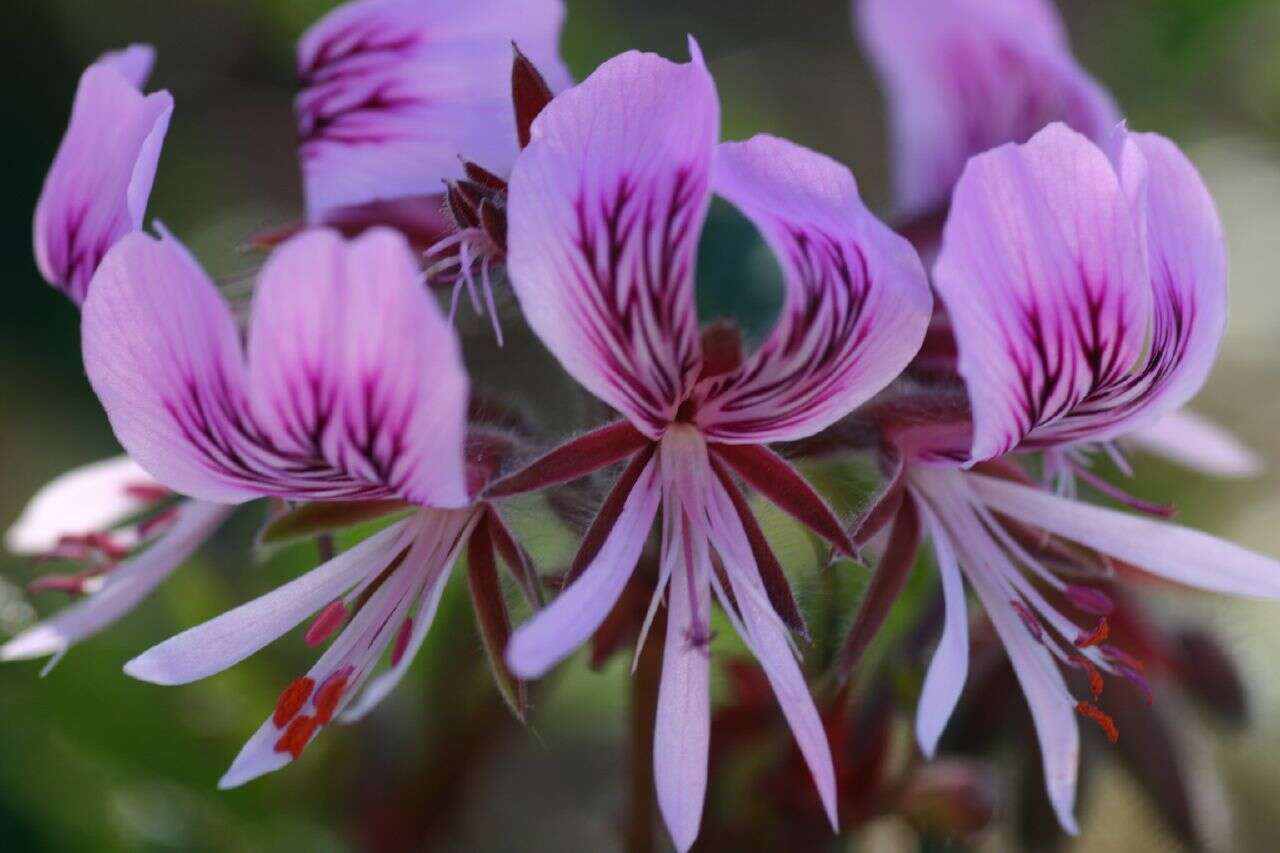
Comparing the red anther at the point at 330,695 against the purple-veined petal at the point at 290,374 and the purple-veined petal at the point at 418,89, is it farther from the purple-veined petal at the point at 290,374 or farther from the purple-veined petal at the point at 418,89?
the purple-veined petal at the point at 418,89

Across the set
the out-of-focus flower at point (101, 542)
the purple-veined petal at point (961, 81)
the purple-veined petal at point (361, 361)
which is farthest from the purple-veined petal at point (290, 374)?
the purple-veined petal at point (961, 81)

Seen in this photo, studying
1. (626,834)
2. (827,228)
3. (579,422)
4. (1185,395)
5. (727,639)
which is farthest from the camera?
(727,639)

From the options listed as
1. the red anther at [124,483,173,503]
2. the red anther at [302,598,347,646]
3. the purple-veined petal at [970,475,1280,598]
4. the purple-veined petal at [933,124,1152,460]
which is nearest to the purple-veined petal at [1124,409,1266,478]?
the purple-veined petal at [970,475,1280,598]

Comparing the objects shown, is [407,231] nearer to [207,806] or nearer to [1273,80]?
[207,806]

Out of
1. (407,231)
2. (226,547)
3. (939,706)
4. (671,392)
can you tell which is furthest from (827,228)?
(226,547)

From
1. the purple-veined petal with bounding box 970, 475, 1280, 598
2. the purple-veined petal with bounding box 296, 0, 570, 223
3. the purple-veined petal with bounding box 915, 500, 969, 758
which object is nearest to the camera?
the purple-veined petal with bounding box 915, 500, 969, 758

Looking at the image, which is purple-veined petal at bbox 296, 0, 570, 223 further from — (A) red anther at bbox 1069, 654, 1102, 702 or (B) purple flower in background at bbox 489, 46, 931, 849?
(A) red anther at bbox 1069, 654, 1102, 702

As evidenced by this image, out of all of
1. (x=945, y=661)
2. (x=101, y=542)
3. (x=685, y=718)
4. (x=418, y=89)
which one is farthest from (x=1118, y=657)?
(x=101, y=542)
